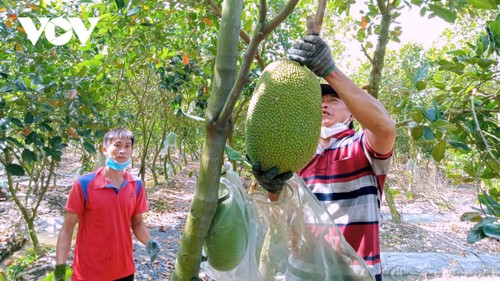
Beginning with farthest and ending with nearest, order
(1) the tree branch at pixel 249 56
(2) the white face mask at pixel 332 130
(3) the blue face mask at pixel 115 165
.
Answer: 1. (3) the blue face mask at pixel 115 165
2. (2) the white face mask at pixel 332 130
3. (1) the tree branch at pixel 249 56

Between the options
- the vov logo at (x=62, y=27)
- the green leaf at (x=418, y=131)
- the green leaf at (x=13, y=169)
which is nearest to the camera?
the vov logo at (x=62, y=27)

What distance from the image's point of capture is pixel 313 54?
3.28ft

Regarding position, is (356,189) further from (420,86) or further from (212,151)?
(212,151)

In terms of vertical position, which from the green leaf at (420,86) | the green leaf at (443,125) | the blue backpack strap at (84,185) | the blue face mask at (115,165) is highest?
the green leaf at (420,86)

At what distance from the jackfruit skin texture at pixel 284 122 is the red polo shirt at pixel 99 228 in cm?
138

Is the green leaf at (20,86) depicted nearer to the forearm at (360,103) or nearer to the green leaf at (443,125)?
the forearm at (360,103)

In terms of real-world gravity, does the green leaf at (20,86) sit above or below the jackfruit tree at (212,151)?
above

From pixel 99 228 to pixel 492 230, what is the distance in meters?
1.89

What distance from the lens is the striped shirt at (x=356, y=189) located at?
128cm

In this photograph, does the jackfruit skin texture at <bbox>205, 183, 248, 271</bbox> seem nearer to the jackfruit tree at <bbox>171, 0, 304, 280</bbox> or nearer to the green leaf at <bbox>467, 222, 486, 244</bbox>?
the jackfruit tree at <bbox>171, 0, 304, 280</bbox>

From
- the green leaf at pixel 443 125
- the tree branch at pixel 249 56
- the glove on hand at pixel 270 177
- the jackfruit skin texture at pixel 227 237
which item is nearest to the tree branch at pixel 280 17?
the tree branch at pixel 249 56

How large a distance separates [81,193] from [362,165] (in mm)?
1487

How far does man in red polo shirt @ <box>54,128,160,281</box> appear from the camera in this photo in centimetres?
200

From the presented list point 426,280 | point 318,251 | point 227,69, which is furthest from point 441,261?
point 227,69
